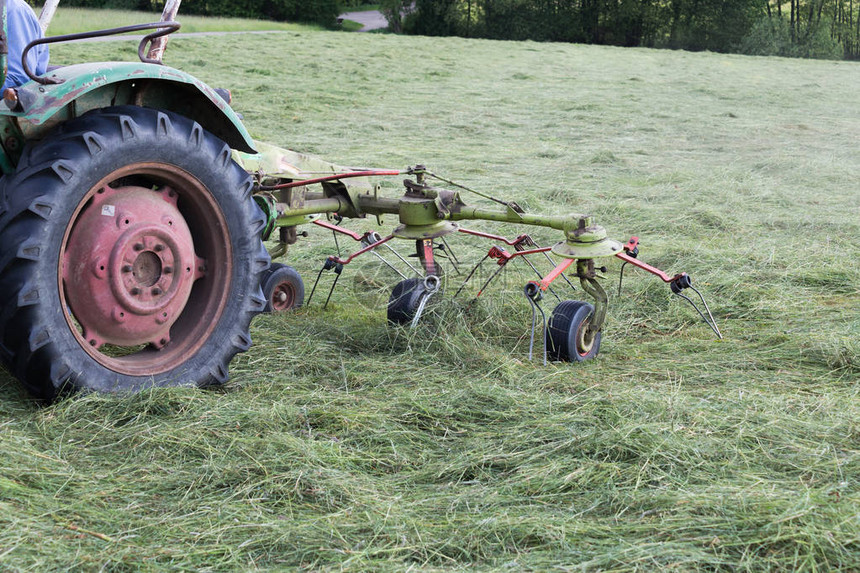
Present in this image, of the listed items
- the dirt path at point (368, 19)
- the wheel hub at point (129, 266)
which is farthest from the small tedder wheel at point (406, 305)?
the dirt path at point (368, 19)

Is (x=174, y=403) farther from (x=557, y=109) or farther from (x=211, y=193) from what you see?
(x=557, y=109)

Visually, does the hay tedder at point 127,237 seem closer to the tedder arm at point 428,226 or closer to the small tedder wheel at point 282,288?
the tedder arm at point 428,226

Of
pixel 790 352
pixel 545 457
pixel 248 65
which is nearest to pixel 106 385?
pixel 545 457

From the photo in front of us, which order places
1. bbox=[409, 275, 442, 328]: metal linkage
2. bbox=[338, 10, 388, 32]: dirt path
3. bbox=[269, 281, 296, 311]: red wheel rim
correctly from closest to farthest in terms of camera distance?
bbox=[409, 275, 442, 328]: metal linkage
bbox=[269, 281, 296, 311]: red wheel rim
bbox=[338, 10, 388, 32]: dirt path

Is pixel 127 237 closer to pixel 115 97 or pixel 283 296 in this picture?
pixel 115 97

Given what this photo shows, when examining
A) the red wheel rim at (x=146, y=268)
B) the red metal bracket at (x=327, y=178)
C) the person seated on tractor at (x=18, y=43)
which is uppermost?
the person seated on tractor at (x=18, y=43)

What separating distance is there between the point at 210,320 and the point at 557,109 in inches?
443

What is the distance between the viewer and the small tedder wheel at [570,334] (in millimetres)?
3893

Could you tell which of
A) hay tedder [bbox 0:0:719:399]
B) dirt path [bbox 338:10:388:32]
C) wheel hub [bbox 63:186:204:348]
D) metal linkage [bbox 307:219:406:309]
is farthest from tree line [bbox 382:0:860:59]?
wheel hub [bbox 63:186:204:348]

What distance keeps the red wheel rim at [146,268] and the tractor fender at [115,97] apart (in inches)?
11.5

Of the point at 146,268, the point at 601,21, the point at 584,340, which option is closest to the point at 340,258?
the point at 584,340

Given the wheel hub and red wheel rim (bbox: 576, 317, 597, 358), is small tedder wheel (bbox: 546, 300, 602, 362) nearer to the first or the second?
red wheel rim (bbox: 576, 317, 597, 358)

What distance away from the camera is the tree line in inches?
1462

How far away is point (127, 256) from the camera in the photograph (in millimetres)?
3172
